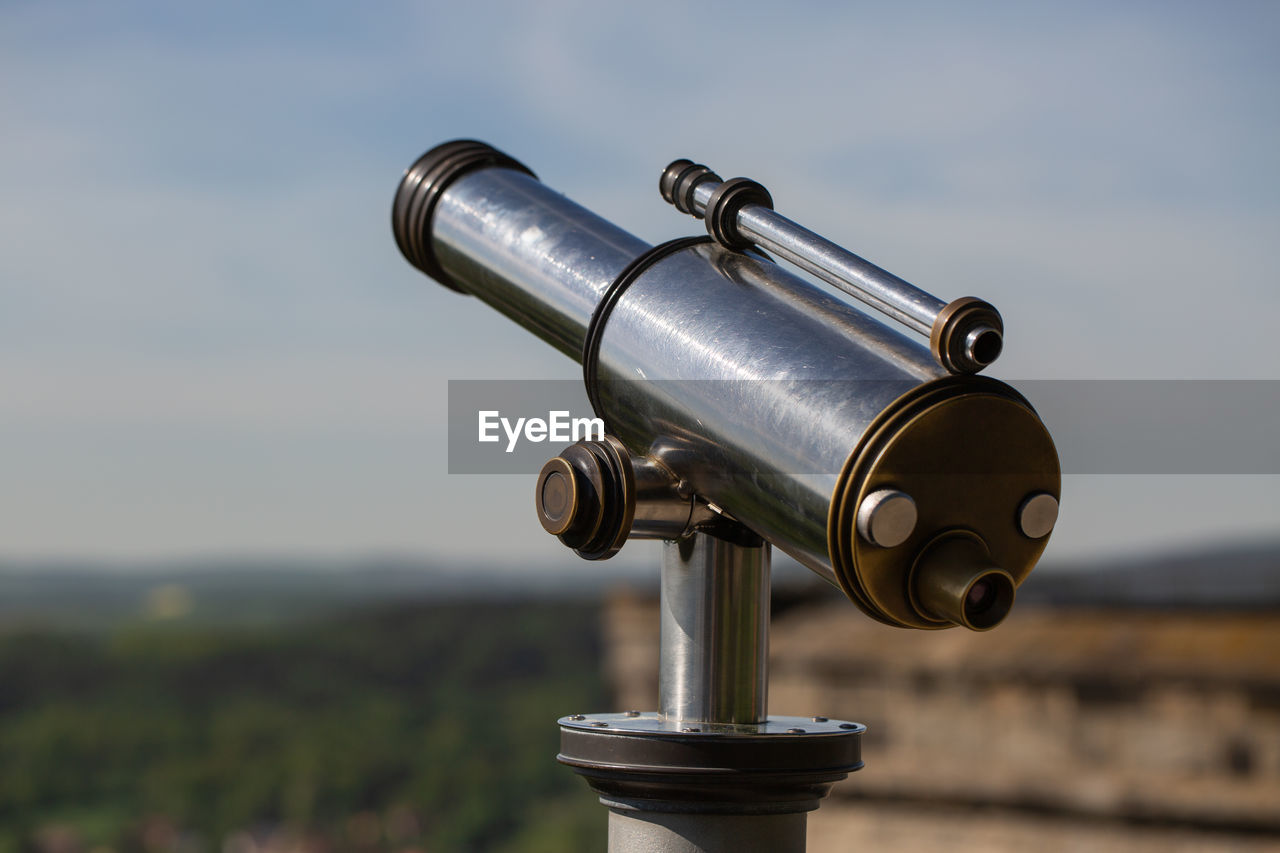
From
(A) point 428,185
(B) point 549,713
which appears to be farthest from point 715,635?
(B) point 549,713

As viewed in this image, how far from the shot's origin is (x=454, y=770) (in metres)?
34.7

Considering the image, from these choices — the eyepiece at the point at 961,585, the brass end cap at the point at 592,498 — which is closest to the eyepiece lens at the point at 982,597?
the eyepiece at the point at 961,585

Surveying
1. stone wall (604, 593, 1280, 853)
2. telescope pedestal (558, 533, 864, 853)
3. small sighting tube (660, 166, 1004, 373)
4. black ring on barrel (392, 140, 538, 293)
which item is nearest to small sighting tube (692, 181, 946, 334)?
small sighting tube (660, 166, 1004, 373)

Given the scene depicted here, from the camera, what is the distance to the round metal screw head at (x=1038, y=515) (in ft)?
3.94

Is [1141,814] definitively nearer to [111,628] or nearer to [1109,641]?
[1109,641]

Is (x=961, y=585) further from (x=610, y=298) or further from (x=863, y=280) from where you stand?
(x=610, y=298)

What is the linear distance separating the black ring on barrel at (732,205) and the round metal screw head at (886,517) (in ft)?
1.40

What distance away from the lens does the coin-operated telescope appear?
1.16m

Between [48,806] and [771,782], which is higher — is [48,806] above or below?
below

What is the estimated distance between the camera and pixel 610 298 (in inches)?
60.0

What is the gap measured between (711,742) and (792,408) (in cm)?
29

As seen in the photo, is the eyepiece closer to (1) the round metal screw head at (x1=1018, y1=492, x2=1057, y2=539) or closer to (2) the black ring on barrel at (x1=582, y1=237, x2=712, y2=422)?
(1) the round metal screw head at (x1=1018, y1=492, x2=1057, y2=539)

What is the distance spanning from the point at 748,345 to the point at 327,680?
42.8m

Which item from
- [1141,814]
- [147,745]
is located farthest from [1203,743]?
[147,745]
